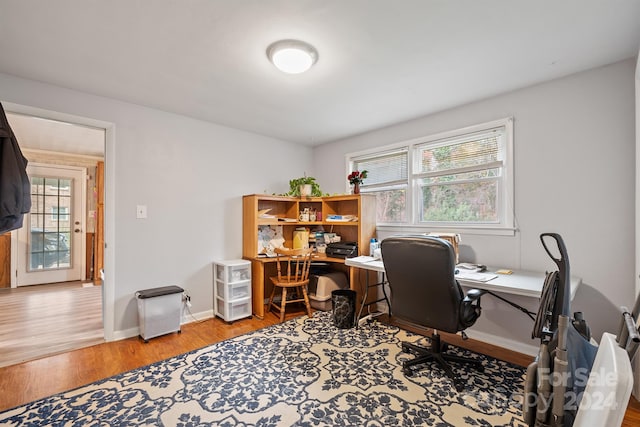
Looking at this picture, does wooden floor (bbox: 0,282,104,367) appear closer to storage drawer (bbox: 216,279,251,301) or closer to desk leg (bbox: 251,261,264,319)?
storage drawer (bbox: 216,279,251,301)

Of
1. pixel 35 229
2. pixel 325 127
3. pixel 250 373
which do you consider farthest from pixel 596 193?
pixel 35 229

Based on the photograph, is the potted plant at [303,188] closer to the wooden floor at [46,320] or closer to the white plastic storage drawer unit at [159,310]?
the white plastic storage drawer unit at [159,310]

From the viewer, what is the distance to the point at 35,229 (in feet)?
15.8

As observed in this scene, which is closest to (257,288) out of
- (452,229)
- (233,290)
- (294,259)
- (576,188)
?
(233,290)

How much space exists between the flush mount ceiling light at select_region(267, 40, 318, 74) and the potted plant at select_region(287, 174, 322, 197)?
1.92 metres

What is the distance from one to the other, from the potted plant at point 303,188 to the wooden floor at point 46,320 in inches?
103

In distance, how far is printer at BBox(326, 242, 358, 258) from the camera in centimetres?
349

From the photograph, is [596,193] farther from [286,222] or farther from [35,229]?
[35,229]

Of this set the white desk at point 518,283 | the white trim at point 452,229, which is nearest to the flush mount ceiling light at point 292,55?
the white desk at point 518,283

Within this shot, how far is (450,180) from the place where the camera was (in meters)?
3.12

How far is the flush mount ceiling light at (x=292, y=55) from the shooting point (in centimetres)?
191

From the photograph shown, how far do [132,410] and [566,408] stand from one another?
224 cm

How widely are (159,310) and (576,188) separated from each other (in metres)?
3.81

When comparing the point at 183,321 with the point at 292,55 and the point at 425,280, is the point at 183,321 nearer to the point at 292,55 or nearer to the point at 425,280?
the point at 425,280
